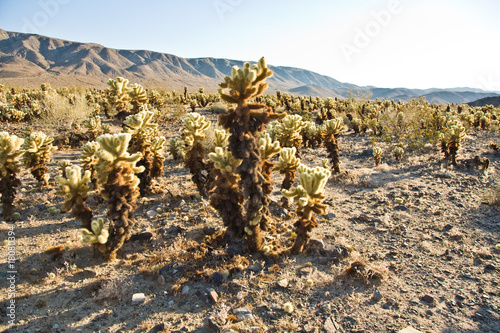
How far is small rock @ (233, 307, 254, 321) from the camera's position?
3473 mm

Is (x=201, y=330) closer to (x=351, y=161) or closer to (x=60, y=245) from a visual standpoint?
(x=60, y=245)

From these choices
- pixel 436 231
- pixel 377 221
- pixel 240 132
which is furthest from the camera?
pixel 377 221

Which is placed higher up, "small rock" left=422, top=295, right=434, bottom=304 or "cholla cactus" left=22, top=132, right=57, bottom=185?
"cholla cactus" left=22, top=132, right=57, bottom=185

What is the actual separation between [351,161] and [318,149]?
6.26ft

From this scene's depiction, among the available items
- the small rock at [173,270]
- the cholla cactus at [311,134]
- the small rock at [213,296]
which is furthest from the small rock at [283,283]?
the cholla cactus at [311,134]

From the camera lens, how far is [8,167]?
5648 mm

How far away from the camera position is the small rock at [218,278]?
4121 millimetres

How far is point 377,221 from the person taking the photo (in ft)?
19.6

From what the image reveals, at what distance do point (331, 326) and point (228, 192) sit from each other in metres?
2.51

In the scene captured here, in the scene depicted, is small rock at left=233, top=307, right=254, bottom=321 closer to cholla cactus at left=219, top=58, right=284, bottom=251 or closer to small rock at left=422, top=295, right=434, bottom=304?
cholla cactus at left=219, top=58, right=284, bottom=251

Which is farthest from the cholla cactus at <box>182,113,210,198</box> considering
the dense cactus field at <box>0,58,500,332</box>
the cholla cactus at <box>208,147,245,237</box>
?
the cholla cactus at <box>208,147,245,237</box>

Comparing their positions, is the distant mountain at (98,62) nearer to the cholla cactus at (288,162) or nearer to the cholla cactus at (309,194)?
the cholla cactus at (288,162)

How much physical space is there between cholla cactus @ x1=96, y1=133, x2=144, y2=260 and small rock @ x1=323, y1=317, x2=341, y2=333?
3417 millimetres

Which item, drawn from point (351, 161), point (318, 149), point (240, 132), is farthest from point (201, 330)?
point (318, 149)
